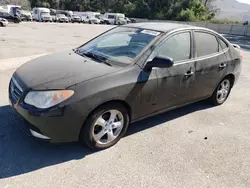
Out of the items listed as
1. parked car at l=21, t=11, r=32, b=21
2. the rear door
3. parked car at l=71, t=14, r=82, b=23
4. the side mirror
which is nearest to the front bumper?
the side mirror

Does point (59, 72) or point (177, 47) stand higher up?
point (177, 47)

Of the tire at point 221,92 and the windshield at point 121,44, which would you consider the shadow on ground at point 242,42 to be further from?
Result: the windshield at point 121,44

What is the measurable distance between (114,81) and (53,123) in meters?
0.87

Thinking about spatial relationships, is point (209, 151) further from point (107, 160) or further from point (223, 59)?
point (223, 59)

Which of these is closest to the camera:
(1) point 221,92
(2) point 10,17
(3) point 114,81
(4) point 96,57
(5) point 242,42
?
(3) point 114,81

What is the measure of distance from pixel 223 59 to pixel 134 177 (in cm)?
289

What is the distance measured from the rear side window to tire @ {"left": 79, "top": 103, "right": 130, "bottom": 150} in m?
1.72

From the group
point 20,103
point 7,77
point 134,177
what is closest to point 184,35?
point 134,177

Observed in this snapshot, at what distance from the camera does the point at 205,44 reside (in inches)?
162

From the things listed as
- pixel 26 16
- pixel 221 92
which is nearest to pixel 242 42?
pixel 221 92

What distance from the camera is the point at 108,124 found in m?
3.11

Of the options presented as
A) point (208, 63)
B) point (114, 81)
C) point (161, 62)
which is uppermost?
point (161, 62)

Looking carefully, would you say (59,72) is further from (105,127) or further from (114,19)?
(114,19)

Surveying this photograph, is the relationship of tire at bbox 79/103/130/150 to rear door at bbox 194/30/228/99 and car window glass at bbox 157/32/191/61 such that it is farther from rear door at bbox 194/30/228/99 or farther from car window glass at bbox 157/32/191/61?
rear door at bbox 194/30/228/99
